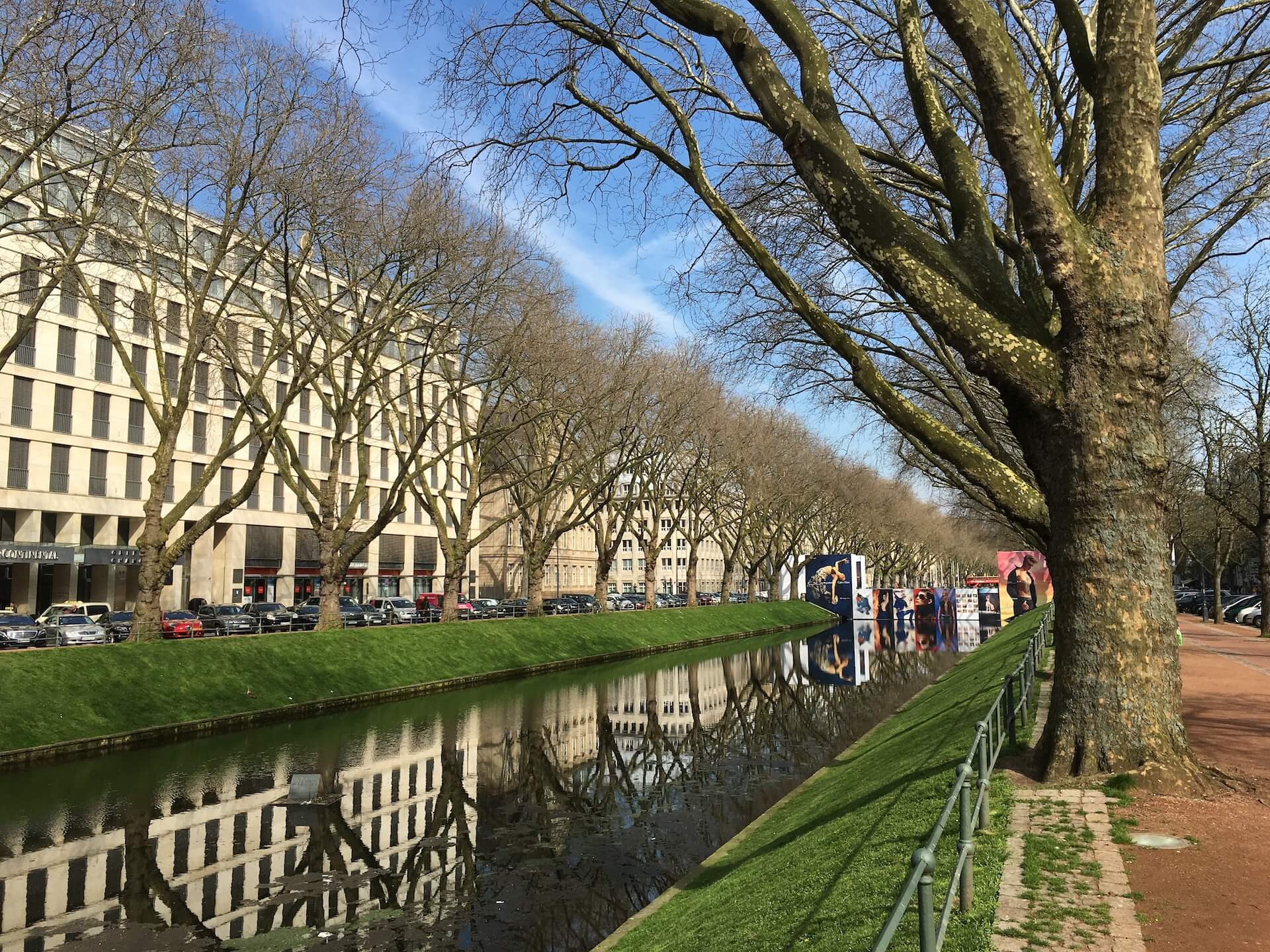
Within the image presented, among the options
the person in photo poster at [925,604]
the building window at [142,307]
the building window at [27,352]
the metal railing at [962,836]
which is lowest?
the person in photo poster at [925,604]

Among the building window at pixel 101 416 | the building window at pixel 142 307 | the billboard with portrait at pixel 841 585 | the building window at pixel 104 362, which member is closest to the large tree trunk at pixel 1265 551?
the billboard with portrait at pixel 841 585

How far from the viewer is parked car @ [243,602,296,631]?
37.6m

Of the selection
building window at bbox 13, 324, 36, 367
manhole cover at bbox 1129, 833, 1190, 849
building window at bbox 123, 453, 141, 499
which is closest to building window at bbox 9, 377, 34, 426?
building window at bbox 13, 324, 36, 367

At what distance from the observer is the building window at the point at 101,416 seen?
48775mm

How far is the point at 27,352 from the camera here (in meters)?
44.6

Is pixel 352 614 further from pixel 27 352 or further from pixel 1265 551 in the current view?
pixel 1265 551

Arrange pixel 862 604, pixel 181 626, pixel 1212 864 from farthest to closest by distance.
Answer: pixel 862 604 < pixel 181 626 < pixel 1212 864

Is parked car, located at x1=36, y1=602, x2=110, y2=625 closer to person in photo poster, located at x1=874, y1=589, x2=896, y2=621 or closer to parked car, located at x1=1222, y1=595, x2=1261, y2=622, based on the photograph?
person in photo poster, located at x1=874, y1=589, x2=896, y2=621

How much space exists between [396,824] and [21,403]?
4186cm

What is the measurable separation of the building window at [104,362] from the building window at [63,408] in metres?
1.73

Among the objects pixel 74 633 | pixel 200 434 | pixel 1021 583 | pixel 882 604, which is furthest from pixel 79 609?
pixel 882 604

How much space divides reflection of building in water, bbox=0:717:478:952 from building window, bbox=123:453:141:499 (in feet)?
131

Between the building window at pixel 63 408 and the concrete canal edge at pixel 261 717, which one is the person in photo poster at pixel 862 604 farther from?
the building window at pixel 63 408

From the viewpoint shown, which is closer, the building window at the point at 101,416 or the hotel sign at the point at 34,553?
the hotel sign at the point at 34,553
